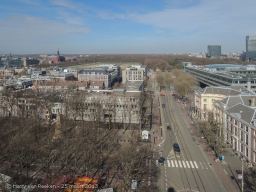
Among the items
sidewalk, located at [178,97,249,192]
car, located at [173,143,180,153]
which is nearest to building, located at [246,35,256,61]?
sidewalk, located at [178,97,249,192]

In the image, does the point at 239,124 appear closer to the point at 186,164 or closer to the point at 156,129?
the point at 186,164

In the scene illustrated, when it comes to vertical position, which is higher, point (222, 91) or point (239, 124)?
point (222, 91)

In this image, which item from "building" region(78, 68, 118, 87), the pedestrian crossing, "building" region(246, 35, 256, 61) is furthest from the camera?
"building" region(246, 35, 256, 61)

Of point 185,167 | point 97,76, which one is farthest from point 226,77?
point 185,167

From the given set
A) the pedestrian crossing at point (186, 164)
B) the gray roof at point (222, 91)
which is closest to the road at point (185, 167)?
the pedestrian crossing at point (186, 164)

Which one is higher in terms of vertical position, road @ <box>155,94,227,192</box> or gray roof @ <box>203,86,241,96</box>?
gray roof @ <box>203,86,241,96</box>

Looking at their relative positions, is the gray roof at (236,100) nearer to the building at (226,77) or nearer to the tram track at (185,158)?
the tram track at (185,158)

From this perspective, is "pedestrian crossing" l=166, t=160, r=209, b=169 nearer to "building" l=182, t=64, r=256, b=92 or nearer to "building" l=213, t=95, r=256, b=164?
"building" l=213, t=95, r=256, b=164
